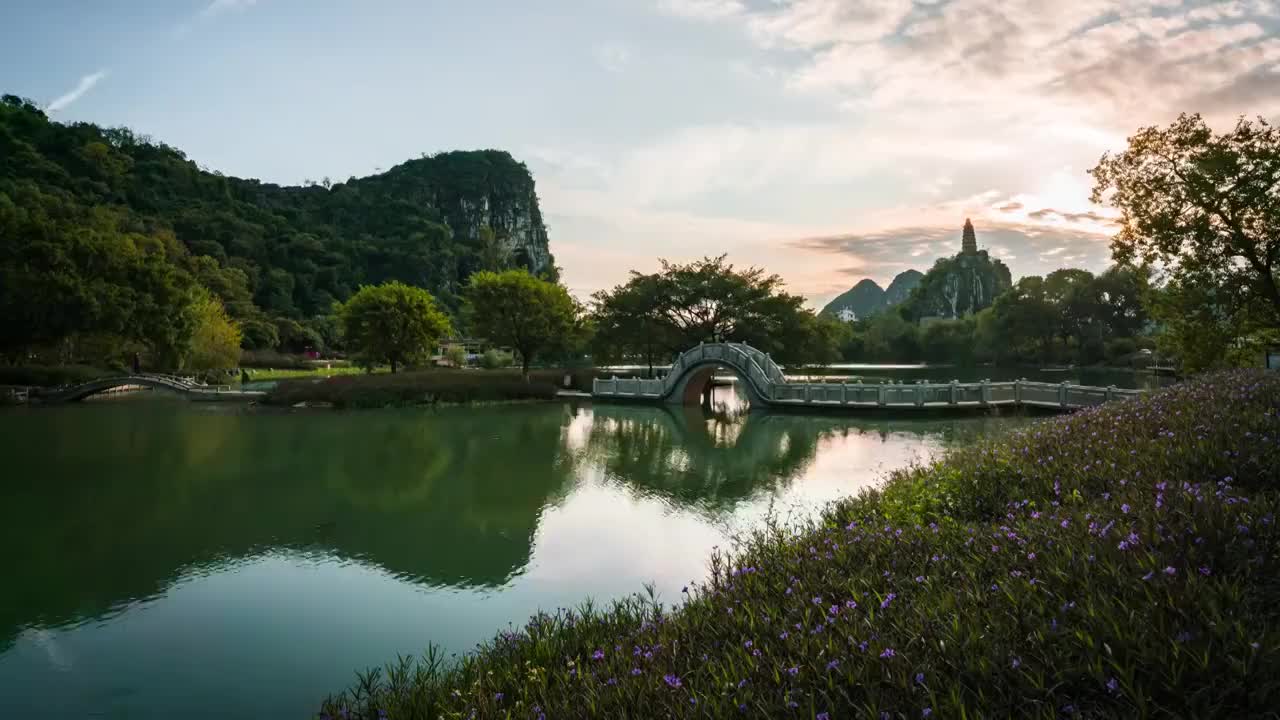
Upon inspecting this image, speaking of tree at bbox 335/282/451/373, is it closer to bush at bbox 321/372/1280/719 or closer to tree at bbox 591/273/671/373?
tree at bbox 591/273/671/373

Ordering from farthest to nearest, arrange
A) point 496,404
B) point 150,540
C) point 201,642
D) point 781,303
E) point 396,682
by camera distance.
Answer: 1. point 781,303
2. point 496,404
3. point 150,540
4. point 201,642
5. point 396,682

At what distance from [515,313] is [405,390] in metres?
9.97

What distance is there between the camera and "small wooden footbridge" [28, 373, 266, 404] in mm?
38375

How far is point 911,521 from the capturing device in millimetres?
7316

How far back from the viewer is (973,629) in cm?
364

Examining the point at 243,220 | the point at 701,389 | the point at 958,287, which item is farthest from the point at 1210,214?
the point at 958,287

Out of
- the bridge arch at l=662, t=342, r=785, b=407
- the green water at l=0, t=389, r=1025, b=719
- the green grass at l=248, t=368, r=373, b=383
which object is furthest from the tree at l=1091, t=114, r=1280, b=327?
the green grass at l=248, t=368, r=373, b=383

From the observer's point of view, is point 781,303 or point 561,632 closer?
point 561,632

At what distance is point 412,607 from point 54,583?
4986 millimetres

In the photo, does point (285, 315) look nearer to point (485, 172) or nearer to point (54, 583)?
point (54, 583)

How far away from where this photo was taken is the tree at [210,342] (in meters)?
48.8

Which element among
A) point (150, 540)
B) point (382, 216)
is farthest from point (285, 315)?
point (150, 540)

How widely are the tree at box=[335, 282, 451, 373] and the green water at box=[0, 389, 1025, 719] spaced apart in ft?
58.5

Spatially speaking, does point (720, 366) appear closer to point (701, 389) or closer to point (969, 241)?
point (701, 389)
